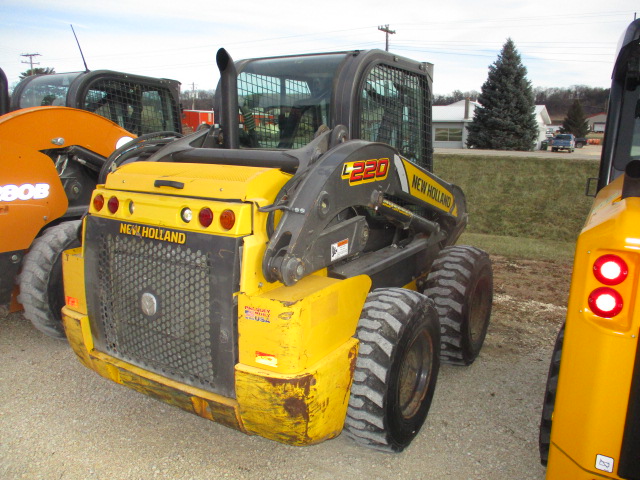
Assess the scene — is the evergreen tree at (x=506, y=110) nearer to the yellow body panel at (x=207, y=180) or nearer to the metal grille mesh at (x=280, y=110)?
the metal grille mesh at (x=280, y=110)

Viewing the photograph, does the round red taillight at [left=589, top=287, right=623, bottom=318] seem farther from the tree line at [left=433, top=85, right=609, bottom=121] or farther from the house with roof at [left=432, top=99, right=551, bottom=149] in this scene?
the tree line at [left=433, top=85, right=609, bottom=121]

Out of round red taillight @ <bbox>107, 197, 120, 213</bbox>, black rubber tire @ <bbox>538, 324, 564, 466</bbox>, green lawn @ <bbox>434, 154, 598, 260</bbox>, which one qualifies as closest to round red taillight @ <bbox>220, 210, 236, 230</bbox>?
round red taillight @ <bbox>107, 197, 120, 213</bbox>

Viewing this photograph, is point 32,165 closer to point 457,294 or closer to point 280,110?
point 280,110

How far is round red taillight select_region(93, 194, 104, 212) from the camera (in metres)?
2.98

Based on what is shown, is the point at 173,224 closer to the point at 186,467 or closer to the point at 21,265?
the point at 186,467

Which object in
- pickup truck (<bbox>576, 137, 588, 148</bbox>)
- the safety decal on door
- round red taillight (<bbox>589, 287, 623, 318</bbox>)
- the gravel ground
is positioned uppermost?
pickup truck (<bbox>576, 137, 588, 148</bbox>)

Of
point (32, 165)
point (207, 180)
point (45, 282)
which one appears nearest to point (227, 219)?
point (207, 180)

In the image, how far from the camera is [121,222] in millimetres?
2861

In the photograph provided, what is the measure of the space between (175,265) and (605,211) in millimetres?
1928

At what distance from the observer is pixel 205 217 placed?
8.43ft

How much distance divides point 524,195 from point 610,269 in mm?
12927

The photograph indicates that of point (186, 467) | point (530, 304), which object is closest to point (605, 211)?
point (186, 467)

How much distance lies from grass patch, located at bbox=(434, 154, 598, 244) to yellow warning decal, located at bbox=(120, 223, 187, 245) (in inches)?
310

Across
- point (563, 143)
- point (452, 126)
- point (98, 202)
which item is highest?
point (452, 126)
